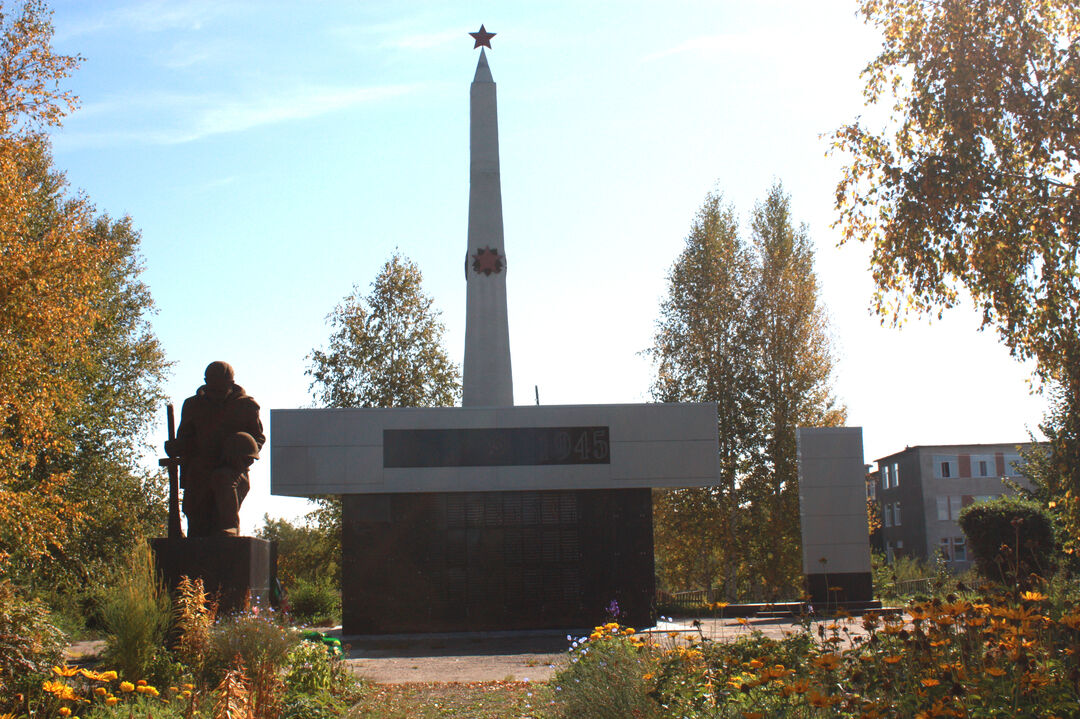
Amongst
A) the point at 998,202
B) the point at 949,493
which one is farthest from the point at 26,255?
the point at 949,493

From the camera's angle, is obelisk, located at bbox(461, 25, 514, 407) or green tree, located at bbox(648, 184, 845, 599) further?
green tree, located at bbox(648, 184, 845, 599)

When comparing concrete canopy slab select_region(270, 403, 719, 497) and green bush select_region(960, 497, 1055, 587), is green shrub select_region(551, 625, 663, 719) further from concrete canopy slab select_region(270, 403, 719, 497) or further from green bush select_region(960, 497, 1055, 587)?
green bush select_region(960, 497, 1055, 587)

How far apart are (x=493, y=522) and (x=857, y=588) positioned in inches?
298

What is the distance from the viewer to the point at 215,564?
1005 centimetres

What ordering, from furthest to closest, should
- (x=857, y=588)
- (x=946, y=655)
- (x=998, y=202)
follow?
1. (x=857, y=588)
2. (x=998, y=202)
3. (x=946, y=655)

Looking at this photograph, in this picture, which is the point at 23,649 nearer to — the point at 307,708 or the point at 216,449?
the point at 307,708

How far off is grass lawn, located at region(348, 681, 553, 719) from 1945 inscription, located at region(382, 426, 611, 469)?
22.8 ft

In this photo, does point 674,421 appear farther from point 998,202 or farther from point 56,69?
Answer: point 56,69

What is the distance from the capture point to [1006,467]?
5266 cm

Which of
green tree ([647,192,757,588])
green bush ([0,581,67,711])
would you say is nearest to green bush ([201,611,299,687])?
green bush ([0,581,67,711])

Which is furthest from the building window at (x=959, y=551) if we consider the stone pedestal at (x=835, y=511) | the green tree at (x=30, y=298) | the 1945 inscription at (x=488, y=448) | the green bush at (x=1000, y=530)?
the green tree at (x=30, y=298)

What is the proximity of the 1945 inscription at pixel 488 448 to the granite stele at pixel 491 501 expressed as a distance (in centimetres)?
2

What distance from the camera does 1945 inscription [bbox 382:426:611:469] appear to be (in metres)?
17.2

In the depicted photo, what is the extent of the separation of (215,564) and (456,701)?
9.55 feet
